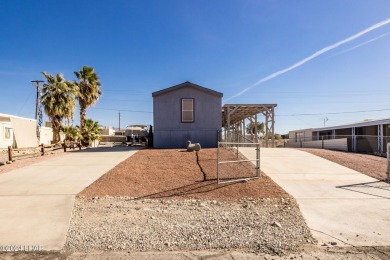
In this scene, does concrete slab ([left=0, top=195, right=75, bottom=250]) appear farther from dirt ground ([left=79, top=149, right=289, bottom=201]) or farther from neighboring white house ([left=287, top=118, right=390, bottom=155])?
neighboring white house ([left=287, top=118, right=390, bottom=155])

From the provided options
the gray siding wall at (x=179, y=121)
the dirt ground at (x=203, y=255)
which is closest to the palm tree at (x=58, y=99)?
the gray siding wall at (x=179, y=121)

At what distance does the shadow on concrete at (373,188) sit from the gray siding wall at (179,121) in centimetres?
959

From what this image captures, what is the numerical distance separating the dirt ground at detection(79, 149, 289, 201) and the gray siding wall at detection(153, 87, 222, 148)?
628 cm

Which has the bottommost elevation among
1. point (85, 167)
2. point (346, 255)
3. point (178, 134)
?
point (346, 255)

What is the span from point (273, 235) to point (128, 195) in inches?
163

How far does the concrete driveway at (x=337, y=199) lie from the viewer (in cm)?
478

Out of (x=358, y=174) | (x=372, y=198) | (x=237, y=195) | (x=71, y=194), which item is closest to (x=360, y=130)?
(x=358, y=174)

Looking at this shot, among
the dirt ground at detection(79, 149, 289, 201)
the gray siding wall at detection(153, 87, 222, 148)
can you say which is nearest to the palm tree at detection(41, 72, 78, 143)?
the gray siding wall at detection(153, 87, 222, 148)

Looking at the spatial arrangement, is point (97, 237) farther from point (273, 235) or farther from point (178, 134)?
point (178, 134)

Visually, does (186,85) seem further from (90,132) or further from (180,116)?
(90,132)

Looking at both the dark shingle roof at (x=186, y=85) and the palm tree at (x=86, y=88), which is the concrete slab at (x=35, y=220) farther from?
the palm tree at (x=86, y=88)

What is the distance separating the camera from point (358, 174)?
967 cm

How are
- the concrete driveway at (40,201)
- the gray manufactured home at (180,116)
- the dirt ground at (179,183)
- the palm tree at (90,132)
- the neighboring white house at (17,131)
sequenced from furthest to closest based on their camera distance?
the palm tree at (90,132)
the neighboring white house at (17,131)
the gray manufactured home at (180,116)
the dirt ground at (179,183)
the concrete driveway at (40,201)

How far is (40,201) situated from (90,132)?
881 inches
